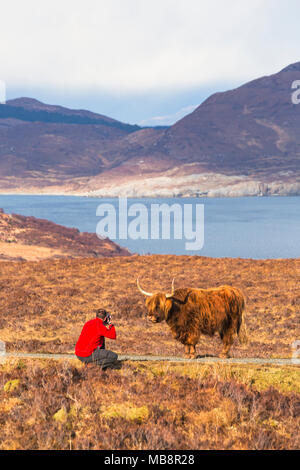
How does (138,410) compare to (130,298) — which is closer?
(138,410)

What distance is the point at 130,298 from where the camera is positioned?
2378 centimetres

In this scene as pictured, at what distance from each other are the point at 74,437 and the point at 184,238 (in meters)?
135

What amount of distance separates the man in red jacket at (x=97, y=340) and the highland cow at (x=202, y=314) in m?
2.04

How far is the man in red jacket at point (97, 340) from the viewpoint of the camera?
8859 mm

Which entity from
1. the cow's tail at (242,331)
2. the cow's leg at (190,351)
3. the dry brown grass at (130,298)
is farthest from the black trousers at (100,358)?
the dry brown grass at (130,298)

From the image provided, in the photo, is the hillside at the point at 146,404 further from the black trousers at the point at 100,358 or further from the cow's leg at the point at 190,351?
the cow's leg at the point at 190,351

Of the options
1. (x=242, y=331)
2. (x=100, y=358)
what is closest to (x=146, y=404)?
(x=100, y=358)

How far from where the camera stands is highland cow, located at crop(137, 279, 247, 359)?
36.3 feet

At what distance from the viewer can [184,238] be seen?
142 meters

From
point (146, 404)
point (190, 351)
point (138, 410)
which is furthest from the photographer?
point (190, 351)

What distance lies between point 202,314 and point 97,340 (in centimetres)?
317

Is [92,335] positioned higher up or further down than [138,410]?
higher up

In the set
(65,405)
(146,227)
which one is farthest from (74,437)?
(146,227)

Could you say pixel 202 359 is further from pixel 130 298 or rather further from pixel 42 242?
pixel 42 242
